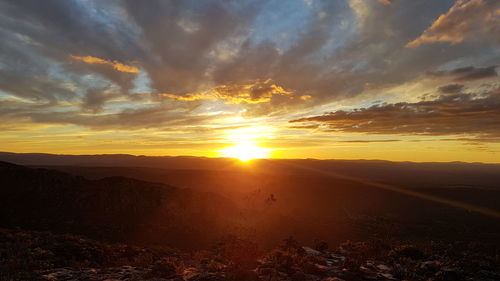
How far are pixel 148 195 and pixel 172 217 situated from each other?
744 cm

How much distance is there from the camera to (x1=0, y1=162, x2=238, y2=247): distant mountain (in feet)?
105

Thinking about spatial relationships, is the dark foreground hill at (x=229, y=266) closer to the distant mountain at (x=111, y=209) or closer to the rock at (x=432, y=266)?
the rock at (x=432, y=266)

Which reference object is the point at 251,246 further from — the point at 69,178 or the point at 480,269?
the point at 69,178

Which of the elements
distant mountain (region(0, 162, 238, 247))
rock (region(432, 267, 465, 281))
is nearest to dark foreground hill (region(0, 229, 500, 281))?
rock (region(432, 267, 465, 281))

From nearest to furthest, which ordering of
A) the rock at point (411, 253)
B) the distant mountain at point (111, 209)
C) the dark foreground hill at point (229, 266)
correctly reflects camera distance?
the dark foreground hill at point (229, 266) < the rock at point (411, 253) < the distant mountain at point (111, 209)

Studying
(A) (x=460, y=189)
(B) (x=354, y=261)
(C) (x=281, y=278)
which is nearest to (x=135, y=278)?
(C) (x=281, y=278)

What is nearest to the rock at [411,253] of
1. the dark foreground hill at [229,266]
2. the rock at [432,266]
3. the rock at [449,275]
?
the dark foreground hill at [229,266]

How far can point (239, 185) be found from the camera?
122188 mm

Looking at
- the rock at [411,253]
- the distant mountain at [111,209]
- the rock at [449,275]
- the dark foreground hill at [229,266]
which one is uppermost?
the rock at [449,275]

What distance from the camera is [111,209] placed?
130 feet

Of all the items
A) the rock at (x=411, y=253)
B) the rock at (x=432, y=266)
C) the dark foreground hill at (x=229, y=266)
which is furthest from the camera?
the rock at (x=411, y=253)

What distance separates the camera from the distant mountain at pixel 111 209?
31.9 meters

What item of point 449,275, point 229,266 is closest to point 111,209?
point 229,266

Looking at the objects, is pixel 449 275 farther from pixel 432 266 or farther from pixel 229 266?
pixel 229 266
